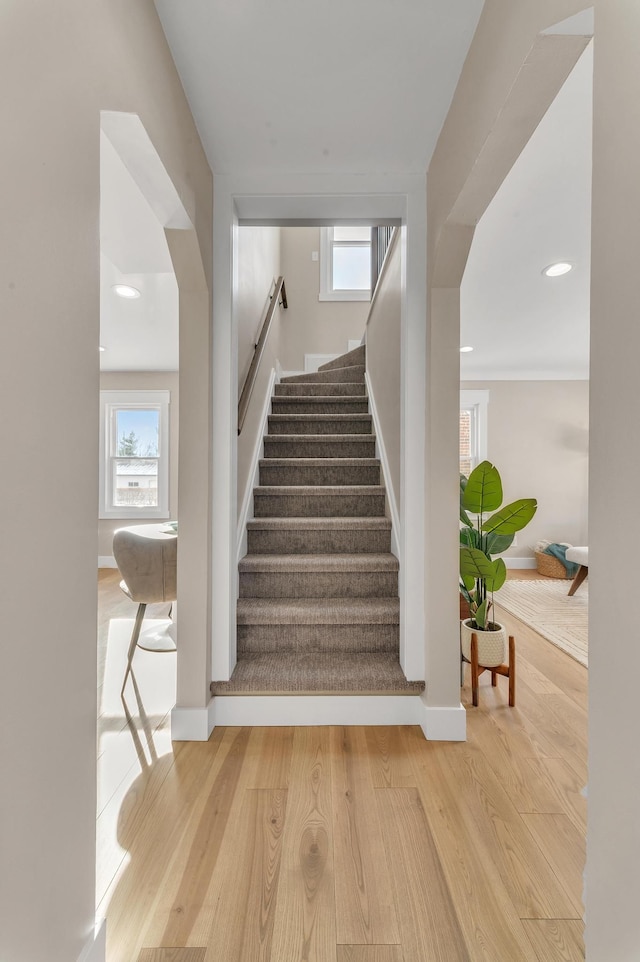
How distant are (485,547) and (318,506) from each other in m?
1.05

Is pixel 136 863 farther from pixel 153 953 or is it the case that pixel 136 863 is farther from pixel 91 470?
pixel 91 470

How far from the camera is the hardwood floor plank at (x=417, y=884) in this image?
1.16m

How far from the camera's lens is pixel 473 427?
6.00m

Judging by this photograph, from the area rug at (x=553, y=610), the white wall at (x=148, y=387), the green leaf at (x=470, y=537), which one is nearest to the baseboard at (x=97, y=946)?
the green leaf at (x=470, y=537)

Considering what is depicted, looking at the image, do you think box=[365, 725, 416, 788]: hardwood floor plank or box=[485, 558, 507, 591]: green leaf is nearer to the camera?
box=[365, 725, 416, 788]: hardwood floor plank

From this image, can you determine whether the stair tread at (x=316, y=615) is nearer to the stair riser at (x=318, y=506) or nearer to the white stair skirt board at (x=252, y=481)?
the white stair skirt board at (x=252, y=481)

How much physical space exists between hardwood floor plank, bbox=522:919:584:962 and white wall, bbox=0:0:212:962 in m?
1.01

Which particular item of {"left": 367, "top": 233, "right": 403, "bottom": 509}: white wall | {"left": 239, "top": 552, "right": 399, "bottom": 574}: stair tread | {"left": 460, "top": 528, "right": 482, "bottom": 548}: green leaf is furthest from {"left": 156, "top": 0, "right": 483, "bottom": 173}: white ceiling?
{"left": 239, "top": 552, "right": 399, "bottom": 574}: stair tread

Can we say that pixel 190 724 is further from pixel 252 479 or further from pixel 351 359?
pixel 351 359

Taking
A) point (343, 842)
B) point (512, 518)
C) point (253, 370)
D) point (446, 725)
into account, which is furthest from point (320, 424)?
point (343, 842)

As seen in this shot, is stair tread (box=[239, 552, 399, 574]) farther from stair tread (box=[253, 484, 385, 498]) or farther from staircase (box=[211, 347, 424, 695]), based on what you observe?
stair tread (box=[253, 484, 385, 498])

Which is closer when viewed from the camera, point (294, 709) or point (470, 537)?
point (294, 709)

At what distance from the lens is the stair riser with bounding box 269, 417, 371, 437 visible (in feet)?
12.6

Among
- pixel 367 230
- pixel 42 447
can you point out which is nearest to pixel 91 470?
pixel 42 447
